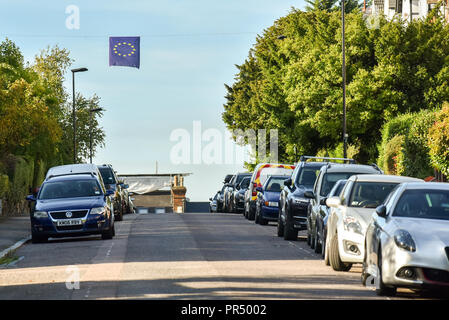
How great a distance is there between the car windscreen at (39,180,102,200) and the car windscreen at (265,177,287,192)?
24.7 ft

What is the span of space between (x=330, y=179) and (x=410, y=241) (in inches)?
401

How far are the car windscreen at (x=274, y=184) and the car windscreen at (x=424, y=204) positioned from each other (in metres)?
19.6

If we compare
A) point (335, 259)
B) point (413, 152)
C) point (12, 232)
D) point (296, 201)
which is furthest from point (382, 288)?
point (413, 152)

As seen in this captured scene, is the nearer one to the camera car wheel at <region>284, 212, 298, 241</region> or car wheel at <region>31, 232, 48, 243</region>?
car wheel at <region>284, 212, 298, 241</region>

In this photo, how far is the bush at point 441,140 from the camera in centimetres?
3391

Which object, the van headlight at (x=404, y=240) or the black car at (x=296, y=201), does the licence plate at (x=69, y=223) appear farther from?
the van headlight at (x=404, y=240)

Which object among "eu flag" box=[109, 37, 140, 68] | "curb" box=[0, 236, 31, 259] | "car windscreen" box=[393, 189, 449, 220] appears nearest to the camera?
"car windscreen" box=[393, 189, 449, 220]

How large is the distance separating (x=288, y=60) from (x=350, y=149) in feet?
40.2

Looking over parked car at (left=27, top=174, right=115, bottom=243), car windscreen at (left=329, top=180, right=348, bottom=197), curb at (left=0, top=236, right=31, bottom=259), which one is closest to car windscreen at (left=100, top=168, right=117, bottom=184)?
curb at (left=0, top=236, right=31, bottom=259)

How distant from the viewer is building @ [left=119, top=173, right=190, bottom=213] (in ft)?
411

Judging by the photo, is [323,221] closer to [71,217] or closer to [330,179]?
[330,179]

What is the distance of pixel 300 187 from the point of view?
2569 centimetres

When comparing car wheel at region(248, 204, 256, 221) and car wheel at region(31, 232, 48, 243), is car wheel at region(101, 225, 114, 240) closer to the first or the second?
car wheel at region(31, 232, 48, 243)

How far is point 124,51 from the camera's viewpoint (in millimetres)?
51250
